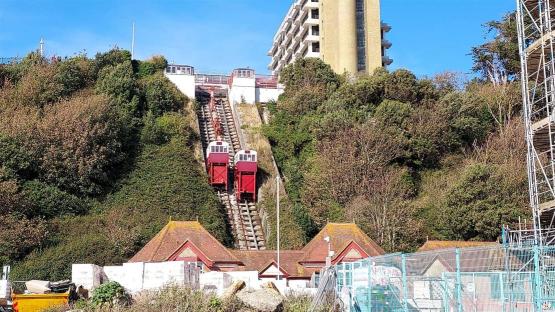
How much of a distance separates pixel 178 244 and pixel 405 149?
21114 mm

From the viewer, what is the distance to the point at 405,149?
54938mm

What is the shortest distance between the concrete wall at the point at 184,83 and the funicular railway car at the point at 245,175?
480 inches

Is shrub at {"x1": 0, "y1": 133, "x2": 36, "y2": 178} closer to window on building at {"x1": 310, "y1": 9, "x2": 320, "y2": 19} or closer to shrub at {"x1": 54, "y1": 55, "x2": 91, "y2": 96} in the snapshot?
shrub at {"x1": 54, "y1": 55, "x2": 91, "y2": 96}

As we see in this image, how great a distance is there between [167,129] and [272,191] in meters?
9.60

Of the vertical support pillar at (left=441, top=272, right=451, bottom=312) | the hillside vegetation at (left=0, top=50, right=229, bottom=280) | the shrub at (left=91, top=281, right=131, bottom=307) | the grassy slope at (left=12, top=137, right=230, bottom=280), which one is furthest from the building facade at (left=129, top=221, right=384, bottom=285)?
the vertical support pillar at (left=441, top=272, right=451, bottom=312)

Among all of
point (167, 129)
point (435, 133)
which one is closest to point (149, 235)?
point (167, 129)

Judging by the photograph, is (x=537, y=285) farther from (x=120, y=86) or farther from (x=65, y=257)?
(x=120, y=86)

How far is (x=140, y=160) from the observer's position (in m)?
53.7

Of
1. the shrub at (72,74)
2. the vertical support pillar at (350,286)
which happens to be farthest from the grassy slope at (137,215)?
the vertical support pillar at (350,286)

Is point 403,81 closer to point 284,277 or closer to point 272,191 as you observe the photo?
point 272,191

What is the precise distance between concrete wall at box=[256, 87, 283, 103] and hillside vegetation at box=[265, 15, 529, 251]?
59.6 inches

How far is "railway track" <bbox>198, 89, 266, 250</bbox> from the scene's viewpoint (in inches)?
1923

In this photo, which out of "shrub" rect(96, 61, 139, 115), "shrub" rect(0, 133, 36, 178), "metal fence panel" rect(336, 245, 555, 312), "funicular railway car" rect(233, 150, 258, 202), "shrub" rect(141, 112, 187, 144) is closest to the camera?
"metal fence panel" rect(336, 245, 555, 312)

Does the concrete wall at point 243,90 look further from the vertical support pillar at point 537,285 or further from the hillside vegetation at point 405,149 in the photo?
the vertical support pillar at point 537,285
